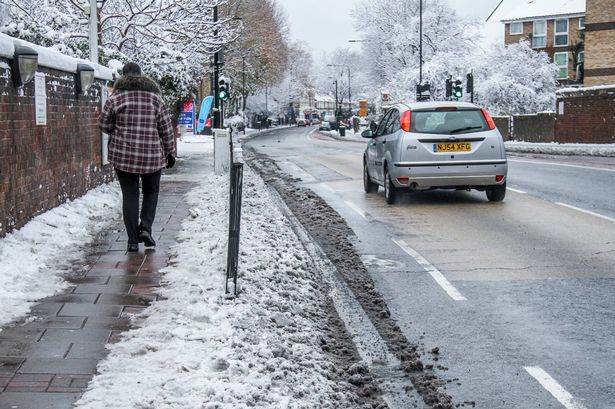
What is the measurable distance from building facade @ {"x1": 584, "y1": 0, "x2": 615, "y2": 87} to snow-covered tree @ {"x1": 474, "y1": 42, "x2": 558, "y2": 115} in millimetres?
12590

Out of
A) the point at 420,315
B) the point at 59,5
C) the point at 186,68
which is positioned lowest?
the point at 420,315

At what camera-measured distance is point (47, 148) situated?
378 inches

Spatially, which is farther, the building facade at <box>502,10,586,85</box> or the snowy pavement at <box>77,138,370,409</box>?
the building facade at <box>502,10,586,85</box>

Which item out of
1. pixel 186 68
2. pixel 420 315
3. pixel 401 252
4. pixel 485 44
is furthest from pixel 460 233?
pixel 485 44

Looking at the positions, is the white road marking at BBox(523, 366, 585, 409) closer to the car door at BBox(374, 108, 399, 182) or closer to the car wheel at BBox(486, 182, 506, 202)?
the car wheel at BBox(486, 182, 506, 202)

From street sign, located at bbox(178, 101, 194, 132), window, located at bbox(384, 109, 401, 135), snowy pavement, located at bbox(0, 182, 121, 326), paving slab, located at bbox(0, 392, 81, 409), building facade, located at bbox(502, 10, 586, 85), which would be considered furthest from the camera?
building facade, located at bbox(502, 10, 586, 85)

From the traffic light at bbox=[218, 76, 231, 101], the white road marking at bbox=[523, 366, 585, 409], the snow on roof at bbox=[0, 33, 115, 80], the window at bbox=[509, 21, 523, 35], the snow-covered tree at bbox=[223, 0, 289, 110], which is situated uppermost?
the window at bbox=[509, 21, 523, 35]

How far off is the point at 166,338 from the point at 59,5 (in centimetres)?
2070

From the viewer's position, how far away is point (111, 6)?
25750mm

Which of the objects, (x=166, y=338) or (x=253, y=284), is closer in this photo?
(x=166, y=338)

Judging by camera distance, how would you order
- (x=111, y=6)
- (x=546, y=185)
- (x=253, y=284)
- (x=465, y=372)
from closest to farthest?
(x=465, y=372) → (x=253, y=284) → (x=546, y=185) → (x=111, y=6)

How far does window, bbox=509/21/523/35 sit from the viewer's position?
71.4 m

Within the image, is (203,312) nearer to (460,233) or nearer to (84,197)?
(460,233)

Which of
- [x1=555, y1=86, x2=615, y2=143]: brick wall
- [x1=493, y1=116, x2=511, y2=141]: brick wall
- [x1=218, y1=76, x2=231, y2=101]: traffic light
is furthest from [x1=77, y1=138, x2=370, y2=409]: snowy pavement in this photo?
[x1=493, y1=116, x2=511, y2=141]: brick wall
